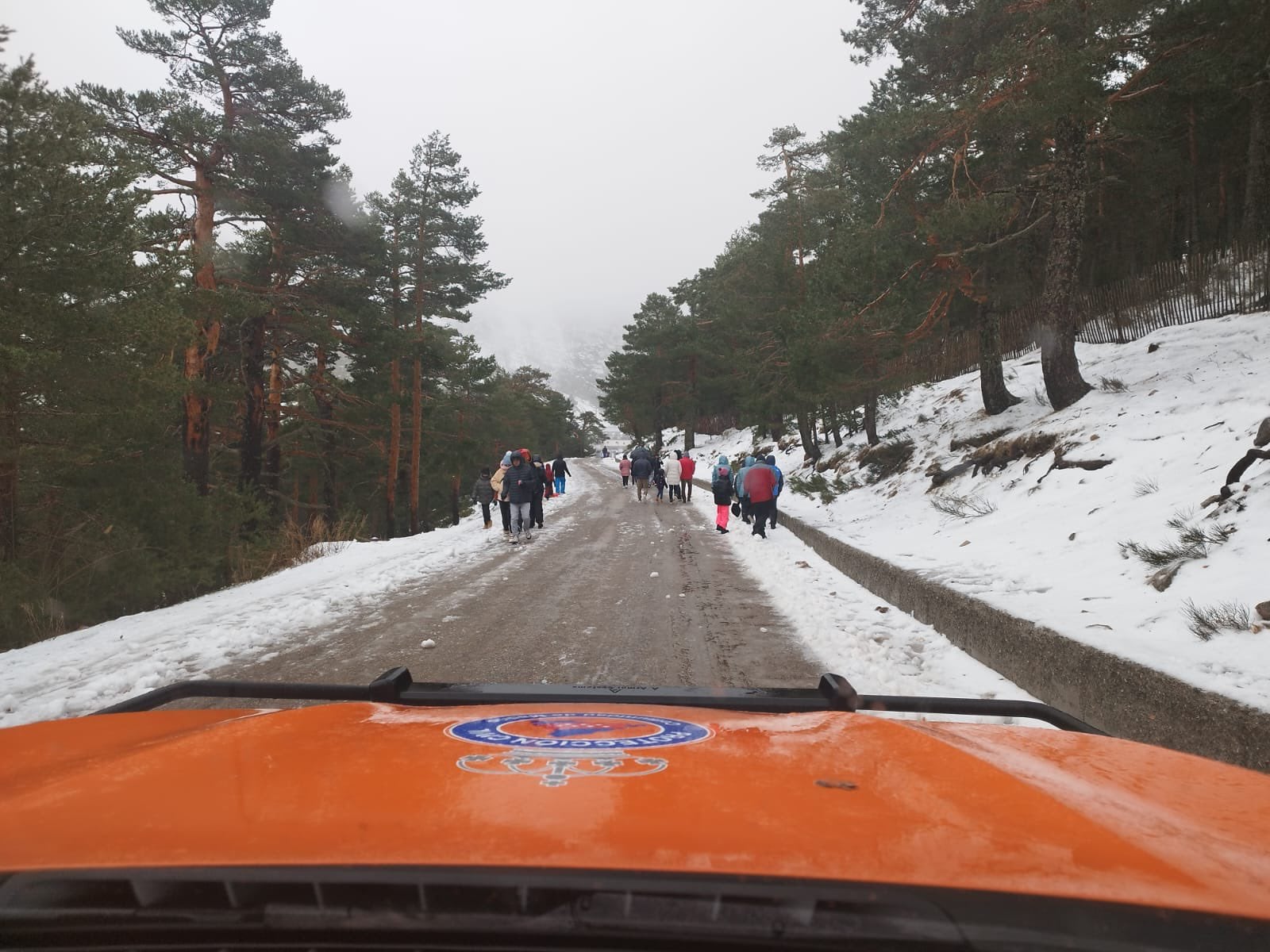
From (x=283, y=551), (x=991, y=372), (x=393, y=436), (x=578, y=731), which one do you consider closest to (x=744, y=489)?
(x=991, y=372)

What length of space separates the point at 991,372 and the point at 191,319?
16.3m

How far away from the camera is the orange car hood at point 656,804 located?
100cm

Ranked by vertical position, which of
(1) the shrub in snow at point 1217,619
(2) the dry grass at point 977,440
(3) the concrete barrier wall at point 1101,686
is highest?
(2) the dry grass at point 977,440

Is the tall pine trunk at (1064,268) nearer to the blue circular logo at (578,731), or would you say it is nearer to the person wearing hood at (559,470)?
the blue circular logo at (578,731)

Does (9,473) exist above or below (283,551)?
above

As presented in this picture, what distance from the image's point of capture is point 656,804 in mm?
1231

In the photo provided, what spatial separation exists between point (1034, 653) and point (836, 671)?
137cm

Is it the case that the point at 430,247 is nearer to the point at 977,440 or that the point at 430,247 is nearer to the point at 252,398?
the point at 252,398

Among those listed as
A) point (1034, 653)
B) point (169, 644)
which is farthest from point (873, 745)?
point (169, 644)

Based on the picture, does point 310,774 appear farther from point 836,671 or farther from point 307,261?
point 307,261

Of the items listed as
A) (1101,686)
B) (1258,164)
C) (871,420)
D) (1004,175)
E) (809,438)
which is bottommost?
(1101,686)

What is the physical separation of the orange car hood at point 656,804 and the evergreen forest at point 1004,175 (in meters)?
10.6

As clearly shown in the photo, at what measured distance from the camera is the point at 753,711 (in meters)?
2.51

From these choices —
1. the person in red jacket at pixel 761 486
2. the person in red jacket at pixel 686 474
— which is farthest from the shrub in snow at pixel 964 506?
the person in red jacket at pixel 686 474
